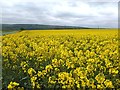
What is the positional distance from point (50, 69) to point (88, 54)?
195 cm

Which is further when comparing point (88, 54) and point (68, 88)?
point (88, 54)

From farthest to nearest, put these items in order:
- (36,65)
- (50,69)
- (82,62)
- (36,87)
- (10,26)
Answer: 1. (10,26)
2. (36,65)
3. (82,62)
4. (50,69)
5. (36,87)

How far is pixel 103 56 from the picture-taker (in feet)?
30.1

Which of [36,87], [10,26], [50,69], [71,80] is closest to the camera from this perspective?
[71,80]

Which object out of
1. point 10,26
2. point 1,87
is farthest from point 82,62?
point 10,26

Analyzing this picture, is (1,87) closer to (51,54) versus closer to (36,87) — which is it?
(36,87)

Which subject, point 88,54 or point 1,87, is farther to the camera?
point 88,54

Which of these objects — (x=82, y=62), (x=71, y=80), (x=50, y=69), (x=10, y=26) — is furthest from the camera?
(x=10, y=26)

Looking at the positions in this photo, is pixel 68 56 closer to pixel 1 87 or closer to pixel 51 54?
pixel 51 54

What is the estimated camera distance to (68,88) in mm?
6422

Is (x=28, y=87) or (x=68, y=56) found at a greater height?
(x=68, y=56)

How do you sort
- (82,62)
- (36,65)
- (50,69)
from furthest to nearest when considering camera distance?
1. (36,65)
2. (82,62)
3. (50,69)

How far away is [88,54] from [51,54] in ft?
4.83

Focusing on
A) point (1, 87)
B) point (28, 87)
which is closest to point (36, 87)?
point (28, 87)
